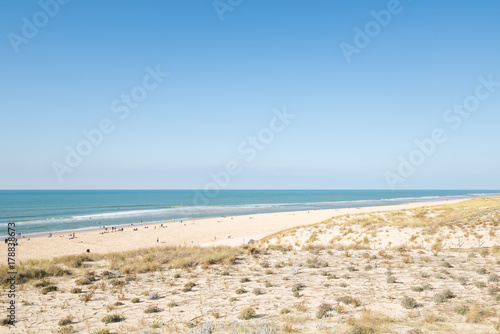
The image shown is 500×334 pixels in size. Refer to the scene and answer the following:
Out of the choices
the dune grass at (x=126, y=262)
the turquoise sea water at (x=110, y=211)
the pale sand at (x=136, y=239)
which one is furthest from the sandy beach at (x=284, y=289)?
the turquoise sea water at (x=110, y=211)

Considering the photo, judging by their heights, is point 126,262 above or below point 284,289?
below

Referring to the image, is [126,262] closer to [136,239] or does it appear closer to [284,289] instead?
[284,289]

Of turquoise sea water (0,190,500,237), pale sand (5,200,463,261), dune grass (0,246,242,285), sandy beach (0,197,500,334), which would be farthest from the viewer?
turquoise sea water (0,190,500,237)

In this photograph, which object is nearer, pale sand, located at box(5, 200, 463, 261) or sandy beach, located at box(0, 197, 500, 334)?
sandy beach, located at box(0, 197, 500, 334)

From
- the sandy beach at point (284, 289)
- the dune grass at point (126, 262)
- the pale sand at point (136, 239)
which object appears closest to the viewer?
the sandy beach at point (284, 289)

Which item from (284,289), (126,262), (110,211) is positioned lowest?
(110,211)

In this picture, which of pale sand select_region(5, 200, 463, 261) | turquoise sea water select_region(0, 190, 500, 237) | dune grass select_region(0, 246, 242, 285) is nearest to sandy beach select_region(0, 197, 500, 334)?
dune grass select_region(0, 246, 242, 285)

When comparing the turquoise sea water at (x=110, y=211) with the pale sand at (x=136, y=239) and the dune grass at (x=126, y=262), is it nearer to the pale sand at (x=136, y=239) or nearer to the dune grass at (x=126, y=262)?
the pale sand at (x=136, y=239)

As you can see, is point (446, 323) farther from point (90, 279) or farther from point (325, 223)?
point (325, 223)

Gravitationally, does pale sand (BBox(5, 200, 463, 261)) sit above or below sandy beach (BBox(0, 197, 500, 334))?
below

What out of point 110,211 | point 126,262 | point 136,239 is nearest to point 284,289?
point 126,262

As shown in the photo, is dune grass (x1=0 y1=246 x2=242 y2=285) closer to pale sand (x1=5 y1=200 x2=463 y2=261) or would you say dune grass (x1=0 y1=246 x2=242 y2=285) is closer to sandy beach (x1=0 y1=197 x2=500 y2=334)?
sandy beach (x1=0 y1=197 x2=500 y2=334)

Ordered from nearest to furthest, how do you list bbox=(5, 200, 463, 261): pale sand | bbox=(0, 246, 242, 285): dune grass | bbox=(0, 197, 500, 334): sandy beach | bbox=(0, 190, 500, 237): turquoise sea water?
bbox=(0, 197, 500, 334): sandy beach
bbox=(0, 246, 242, 285): dune grass
bbox=(5, 200, 463, 261): pale sand
bbox=(0, 190, 500, 237): turquoise sea water

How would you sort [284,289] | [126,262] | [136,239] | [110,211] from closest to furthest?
[284,289], [126,262], [136,239], [110,211]
